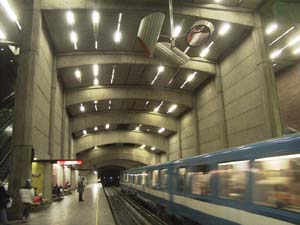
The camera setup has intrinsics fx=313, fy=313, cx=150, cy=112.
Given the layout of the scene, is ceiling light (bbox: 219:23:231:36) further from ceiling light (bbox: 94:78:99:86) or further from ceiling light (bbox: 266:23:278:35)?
ceiling light (bbox: 94:78:99:86)

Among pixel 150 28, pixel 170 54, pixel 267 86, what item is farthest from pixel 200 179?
pixel 267 86

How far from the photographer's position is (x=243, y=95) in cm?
2133

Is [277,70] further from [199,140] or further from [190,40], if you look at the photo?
[190,40]

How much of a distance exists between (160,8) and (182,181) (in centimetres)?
1128

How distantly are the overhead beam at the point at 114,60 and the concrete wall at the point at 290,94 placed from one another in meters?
5.32

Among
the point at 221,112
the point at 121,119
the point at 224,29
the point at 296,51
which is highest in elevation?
the point at 224,29

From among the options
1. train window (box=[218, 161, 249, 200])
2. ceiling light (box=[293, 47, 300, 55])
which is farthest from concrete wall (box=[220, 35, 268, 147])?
train window (box=[218, 161, 249, 200])

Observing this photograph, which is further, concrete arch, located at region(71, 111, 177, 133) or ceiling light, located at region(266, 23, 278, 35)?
concrete arch, located at region(71, 111, 177, 133)

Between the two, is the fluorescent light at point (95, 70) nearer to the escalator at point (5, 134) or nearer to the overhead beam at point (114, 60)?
the overhead beam at point (114, 60)

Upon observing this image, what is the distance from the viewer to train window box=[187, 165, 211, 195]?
310 inches

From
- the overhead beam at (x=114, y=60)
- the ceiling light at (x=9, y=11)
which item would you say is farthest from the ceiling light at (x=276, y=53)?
the ceiling light at (x=9, y=11)

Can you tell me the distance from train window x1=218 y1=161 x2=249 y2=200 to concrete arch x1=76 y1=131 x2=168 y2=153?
122 feet

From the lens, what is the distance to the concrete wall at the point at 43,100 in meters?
17.5

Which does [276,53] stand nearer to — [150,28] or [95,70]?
[150,28]
